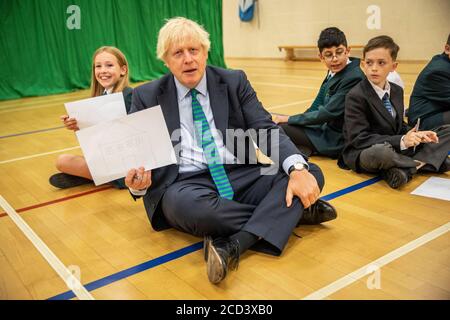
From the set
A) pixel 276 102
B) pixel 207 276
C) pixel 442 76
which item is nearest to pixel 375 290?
pixel 207 276

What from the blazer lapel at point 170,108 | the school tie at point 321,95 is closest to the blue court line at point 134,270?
the blazer lapel at point 170,108

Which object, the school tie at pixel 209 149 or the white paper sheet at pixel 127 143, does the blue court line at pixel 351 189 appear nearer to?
the school tie at pixel 209 149

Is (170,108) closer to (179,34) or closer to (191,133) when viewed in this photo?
(191,133)

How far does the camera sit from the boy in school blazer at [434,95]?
3.01m

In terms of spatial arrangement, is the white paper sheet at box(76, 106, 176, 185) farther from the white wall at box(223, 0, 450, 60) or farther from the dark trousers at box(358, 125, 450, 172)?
the white wall at box(223, 0, 450, 60)

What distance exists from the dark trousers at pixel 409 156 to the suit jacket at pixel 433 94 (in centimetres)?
42

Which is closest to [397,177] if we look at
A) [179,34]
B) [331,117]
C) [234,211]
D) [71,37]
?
[331,117]

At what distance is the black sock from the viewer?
1695 mm

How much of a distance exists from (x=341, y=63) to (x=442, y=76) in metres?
0.71

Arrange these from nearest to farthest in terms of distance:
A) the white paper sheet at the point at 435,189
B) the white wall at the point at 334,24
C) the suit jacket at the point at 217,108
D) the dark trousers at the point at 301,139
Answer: the suit jacket at the point at 217,108
the white paper sheet at the point at 435,189
the dark trousers at the point at 301,139
the white wall at the point at 334,24

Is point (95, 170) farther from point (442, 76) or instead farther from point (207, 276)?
point (442, 76)

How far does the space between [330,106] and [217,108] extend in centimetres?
127

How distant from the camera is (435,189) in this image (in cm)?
239

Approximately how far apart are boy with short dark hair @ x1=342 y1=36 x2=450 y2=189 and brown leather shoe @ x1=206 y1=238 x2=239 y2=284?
1234 millimetres
